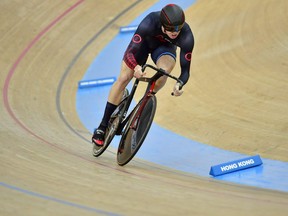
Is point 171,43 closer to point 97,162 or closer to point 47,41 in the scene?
point 97,162

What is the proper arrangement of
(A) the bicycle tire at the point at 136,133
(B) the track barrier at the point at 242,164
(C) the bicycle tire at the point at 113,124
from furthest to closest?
1. (B) the track barrier at the point at 242,164
2. (C) the bicycle tire at the point at 113,124
3. (A) the bicycle tire at the point at 136,133

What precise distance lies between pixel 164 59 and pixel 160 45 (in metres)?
0.14

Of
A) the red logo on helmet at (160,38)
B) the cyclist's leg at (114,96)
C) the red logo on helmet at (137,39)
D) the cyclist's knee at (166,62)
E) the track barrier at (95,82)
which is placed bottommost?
the cyclist's leg at (114,96)

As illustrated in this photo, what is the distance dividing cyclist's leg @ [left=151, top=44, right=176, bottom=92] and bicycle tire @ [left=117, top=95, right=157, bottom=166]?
0.25 metres

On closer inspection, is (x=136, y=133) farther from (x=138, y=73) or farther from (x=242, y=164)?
(x=242, y=164)

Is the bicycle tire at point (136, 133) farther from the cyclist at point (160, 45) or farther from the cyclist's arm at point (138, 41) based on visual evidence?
the cyclist's arm at point (138, 41)

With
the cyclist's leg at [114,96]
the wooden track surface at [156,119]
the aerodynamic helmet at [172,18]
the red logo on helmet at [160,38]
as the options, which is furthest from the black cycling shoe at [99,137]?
the aerodynamic helmet at [172,18]

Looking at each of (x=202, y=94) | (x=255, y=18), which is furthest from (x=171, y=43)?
(x=255, y=18)

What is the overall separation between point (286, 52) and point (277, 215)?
4.17 m

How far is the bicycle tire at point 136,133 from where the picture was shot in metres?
4.25

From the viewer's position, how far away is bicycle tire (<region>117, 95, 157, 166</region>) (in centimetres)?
425

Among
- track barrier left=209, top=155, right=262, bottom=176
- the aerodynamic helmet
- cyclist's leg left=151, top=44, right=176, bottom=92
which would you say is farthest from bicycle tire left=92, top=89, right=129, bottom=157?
track barrier left=209, top=155, right=262, bottom=176

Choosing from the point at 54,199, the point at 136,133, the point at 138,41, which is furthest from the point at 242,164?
the point at 54,199

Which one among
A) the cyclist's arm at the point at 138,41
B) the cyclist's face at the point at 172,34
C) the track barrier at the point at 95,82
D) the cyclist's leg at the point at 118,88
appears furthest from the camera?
the track barrier at the point at 95,82
